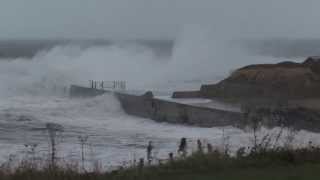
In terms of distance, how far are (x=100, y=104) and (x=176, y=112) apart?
7460 millimetres

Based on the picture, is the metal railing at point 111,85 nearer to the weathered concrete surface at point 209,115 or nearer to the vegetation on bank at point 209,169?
the weathered concrete surface at point 209,115

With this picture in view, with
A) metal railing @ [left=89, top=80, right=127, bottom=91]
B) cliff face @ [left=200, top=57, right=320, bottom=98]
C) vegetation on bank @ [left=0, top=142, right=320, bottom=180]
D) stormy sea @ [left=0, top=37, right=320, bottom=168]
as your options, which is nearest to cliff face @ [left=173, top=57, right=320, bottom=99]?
cliff face @ [left=200, top=57, right=320, bottom=98]

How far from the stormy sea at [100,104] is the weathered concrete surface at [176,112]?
1.59 ft

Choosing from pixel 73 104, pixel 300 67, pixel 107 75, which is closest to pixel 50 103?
pixel 73 104

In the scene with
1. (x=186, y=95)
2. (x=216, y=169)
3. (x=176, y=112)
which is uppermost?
(x=186, y=95)

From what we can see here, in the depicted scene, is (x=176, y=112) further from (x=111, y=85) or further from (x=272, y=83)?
(x=111, y=85)

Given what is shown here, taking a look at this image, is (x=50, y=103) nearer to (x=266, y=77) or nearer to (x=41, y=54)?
(x=266, y=77)

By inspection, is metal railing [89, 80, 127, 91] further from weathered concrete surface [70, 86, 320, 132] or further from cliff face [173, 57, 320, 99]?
weathered concrete surface [70, 86, 320, 132]

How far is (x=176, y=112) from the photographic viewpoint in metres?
26.3

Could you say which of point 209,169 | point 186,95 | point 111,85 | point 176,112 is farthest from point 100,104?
point 209,169

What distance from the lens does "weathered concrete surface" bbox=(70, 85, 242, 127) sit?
2380 cm

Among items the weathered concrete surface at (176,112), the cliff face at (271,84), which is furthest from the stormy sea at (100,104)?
the cliff face at (271,84)

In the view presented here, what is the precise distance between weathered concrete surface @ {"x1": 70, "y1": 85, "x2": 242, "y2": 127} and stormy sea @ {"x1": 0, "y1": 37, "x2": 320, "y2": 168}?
0.48 m

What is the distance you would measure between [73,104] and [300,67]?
11372 millimetres
